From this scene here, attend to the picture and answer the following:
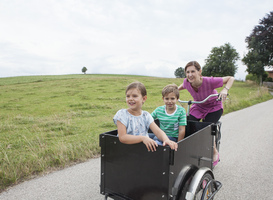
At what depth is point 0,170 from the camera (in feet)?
9.84

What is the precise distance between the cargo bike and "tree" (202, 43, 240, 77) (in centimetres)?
3632

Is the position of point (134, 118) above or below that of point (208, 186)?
above

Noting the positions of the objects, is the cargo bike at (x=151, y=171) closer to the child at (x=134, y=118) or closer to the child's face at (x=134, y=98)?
the child at (x=134, y=118)

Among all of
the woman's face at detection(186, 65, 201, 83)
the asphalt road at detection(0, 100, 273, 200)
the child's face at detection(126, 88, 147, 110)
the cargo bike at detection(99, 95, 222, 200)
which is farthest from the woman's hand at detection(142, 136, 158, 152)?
the woman's face at detection(186, 65, 201, 83)

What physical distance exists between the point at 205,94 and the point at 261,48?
32.1 meters

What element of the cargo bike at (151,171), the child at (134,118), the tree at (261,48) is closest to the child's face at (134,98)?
the child at (134,118)

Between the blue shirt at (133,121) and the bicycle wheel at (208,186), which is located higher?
the blue shirt at (133,121)

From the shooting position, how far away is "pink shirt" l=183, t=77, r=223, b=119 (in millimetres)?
3330

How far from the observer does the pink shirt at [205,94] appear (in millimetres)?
3330

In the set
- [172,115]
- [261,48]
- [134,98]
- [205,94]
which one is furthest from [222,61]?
[134,98]

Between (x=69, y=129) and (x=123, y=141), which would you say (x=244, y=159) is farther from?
(x=69, y=129)

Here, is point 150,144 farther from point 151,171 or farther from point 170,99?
point 170,99

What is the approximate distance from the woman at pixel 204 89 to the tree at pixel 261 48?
29932mm

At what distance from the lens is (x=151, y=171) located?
75.3 inches
